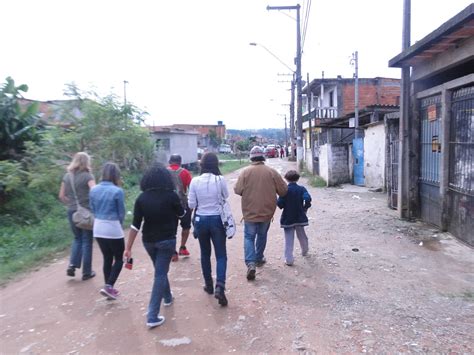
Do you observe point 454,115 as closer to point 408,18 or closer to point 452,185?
point 452,185

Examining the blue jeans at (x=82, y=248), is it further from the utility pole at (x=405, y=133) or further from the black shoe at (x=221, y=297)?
the utility pole at (x=405, y=133)

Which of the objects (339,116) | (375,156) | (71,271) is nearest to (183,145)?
(339,116)

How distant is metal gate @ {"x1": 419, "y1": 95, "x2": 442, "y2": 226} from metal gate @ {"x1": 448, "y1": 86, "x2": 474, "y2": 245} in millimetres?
575

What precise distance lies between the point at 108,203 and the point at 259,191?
2.00 metres

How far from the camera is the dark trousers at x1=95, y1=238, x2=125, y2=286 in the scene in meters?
4.95

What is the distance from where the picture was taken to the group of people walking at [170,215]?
14.1 ft

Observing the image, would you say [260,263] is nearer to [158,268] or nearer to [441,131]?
[158,268]

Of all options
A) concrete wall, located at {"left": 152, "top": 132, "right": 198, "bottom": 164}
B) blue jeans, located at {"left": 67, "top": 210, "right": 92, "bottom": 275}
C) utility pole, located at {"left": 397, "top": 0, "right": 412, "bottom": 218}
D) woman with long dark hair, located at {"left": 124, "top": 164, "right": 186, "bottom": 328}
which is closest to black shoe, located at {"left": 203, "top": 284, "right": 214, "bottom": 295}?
woman with long dark hair, located at {"left": 124, "top": 164, "right": 186, "bottom": 328}

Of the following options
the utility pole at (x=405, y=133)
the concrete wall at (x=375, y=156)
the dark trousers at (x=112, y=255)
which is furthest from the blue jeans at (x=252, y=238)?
the concrete wall at (x=375, y=156)

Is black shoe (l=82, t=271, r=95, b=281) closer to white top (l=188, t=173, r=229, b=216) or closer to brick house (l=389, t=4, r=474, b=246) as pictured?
white top (l=188, t=173, r=229, b=216)

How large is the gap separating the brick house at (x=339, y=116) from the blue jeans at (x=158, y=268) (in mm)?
13227

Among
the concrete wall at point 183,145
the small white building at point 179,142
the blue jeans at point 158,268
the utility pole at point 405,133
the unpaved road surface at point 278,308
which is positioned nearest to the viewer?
the unpaved road surface at point 278,308

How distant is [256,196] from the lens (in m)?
5.69

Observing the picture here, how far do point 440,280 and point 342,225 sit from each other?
3831mm
